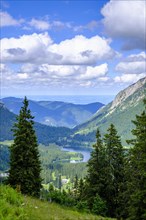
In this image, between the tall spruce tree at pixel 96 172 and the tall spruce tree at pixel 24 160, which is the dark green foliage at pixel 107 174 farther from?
the tall spruce tree at pixel 24 160

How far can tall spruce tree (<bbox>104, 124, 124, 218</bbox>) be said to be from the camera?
43750mm

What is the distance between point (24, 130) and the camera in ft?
124

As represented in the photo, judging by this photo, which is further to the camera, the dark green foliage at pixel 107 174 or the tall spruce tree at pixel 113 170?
the tall spruce tree at pixel 113 170

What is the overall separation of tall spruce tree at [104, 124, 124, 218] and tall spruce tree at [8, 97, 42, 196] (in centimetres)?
1088

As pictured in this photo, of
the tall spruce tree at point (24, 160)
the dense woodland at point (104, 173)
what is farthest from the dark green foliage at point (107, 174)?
the tall spruce tree at point (24, 160)

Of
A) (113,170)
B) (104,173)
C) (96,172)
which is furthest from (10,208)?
(113,170)

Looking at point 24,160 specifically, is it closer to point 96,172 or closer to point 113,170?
point 96,172

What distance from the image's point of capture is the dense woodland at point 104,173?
29.1 metres

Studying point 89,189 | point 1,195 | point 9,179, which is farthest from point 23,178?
point 1,195

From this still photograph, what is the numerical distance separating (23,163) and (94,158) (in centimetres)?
1135

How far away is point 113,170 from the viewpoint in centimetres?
4584

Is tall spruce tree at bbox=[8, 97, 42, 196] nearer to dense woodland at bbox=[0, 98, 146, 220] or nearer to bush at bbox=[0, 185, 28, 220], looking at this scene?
dense woodland at bbox=[0, 98, 146, 220]

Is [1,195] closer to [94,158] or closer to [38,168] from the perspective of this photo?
[38,168]

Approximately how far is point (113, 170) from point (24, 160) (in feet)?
49.2
